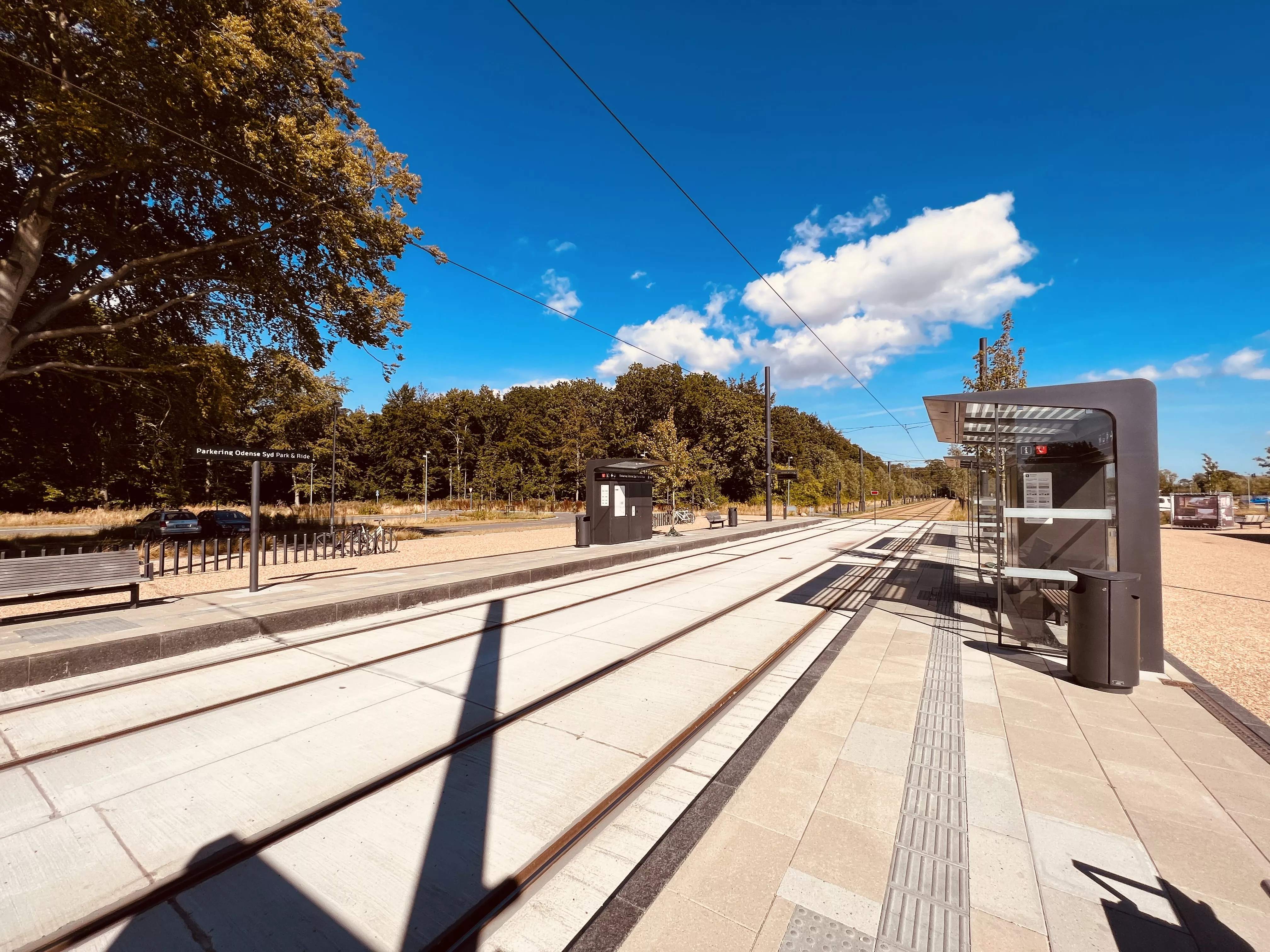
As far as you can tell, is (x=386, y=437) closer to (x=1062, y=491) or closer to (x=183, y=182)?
(x=183, y=182)

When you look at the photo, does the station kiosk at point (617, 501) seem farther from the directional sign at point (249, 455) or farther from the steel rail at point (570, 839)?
the steel rail at point (570, 839)

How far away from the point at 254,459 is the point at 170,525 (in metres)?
17.2

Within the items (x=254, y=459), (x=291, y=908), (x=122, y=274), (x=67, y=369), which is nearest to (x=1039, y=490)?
(x=291, y=908)

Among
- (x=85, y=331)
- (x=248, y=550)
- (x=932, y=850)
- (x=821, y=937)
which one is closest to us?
(x=821, y=937)

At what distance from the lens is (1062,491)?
8.02 m

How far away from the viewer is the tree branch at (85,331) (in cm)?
1026

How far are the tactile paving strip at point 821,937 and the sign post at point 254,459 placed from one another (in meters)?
8.92

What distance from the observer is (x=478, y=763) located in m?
3.52

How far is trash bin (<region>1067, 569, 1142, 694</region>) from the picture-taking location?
4.89 m

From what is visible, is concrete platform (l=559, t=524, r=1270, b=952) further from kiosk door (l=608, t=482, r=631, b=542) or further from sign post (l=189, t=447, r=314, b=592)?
kiosk door (l=608, t=482, r=631, b=542)

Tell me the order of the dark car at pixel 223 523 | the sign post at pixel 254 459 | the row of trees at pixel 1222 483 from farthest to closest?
the row of trees at pixel 1222 483 → the dark car at pixel 223 523 → the sign post at pixel 254 459

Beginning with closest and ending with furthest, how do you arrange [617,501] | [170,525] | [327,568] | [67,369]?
1. [67,369]
2. [327,568]
3. [617,501]
4. [170,525]

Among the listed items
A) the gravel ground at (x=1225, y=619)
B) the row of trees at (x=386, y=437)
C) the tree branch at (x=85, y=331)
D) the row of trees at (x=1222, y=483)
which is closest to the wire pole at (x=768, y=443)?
the row of trees at (x=386, y=437)

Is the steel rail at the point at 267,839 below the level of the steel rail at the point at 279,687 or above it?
above
